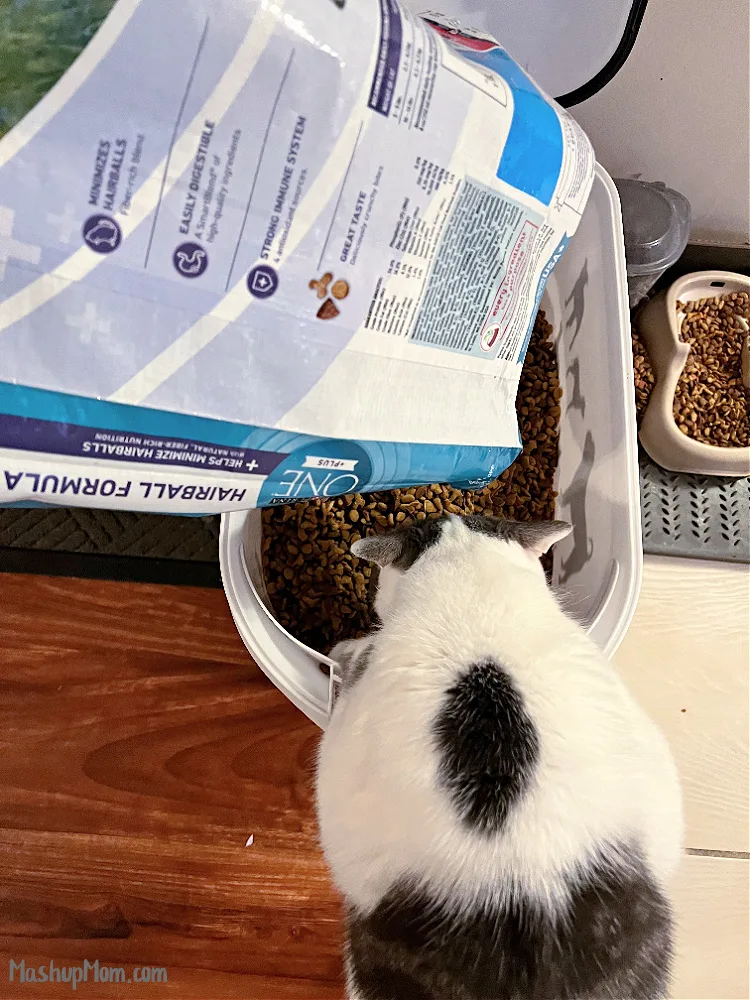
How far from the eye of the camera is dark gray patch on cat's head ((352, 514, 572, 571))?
1.98ft

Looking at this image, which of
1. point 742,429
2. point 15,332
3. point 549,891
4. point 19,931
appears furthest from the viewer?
point 742,429

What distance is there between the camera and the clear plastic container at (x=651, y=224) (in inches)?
34.5

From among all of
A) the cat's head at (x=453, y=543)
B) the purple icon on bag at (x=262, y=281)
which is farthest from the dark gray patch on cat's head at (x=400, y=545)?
the purple icon on bag at (x=262, y=281)

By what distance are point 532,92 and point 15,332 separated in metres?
0.44

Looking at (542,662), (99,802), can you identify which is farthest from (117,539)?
(542,662)

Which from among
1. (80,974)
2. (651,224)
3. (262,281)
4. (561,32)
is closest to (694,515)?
(651,224)

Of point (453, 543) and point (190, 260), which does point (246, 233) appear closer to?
point (190, 260)

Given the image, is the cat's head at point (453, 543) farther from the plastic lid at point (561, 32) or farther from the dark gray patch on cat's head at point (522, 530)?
the plastic lid at point (561, 32)

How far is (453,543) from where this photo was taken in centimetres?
60

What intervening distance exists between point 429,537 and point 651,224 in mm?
583

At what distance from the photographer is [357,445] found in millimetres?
523

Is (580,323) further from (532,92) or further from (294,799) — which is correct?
(294,799)

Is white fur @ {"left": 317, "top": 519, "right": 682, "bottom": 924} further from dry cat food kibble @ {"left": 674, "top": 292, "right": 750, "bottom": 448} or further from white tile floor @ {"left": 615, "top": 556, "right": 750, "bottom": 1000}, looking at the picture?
dry cat food kibble @ {"left": 674, "top": 292, "right": 750, "bottom": 448}

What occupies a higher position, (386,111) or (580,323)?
(386,111)
